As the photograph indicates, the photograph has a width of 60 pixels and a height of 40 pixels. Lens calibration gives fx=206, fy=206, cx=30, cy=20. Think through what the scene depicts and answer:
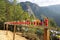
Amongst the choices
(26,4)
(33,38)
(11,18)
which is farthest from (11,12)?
(26,4)

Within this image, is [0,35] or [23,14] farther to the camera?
[23,14]

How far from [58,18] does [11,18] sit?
6.13 metres

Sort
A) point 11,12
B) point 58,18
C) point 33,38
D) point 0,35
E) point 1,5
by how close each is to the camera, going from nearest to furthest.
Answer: point 0,35, point 33,38, point 1,5, point 11,12, point 58,18

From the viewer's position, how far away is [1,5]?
38.1 feet

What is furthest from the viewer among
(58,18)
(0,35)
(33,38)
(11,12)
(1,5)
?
(58,18)

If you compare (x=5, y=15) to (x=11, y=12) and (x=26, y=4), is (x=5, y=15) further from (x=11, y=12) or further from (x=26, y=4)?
(x=26, y=4)

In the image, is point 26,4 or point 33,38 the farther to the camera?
point 26,4

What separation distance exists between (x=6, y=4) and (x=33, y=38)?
148 inches

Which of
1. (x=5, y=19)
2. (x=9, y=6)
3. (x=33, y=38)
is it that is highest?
(x=9, y=6)

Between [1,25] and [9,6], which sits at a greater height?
[9,6]

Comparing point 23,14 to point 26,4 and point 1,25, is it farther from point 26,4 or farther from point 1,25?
point 26,4

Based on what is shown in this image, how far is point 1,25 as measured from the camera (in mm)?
11906

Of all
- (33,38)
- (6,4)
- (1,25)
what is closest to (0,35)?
(33,38)

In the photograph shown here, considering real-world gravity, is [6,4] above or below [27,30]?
above
